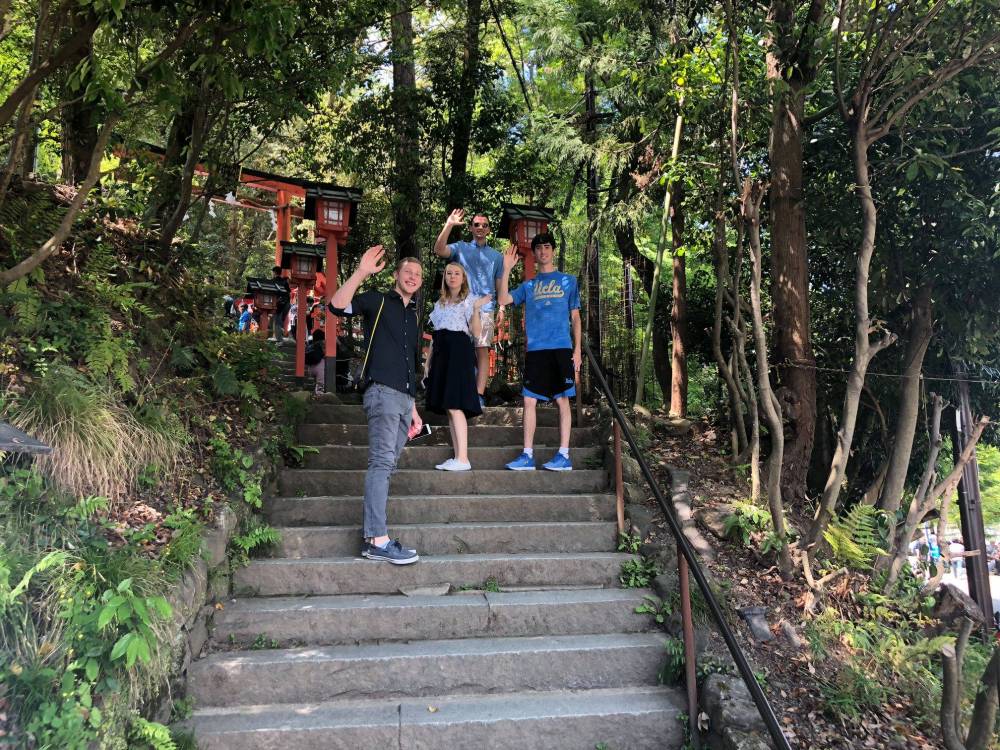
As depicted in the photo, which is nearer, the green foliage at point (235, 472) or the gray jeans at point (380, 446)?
the gray jeans at point (380, 446)

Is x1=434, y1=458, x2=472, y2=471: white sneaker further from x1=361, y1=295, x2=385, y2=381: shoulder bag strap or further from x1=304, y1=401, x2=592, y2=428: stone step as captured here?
x1=361, y1=295, x2=385, y2=381: shoulder bag strap

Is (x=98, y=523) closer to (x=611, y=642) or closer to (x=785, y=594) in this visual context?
(x=611, y=642)

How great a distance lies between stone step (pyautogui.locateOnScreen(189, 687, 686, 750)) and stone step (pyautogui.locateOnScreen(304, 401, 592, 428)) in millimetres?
2705

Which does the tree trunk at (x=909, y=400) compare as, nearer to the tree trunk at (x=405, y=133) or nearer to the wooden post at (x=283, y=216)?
the tree trunk at (x=405, y=133)

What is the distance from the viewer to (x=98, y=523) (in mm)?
2986

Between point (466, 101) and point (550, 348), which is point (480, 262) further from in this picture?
point (466, 101)

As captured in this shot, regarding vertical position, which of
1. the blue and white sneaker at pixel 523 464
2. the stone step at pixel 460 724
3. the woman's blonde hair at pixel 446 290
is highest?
the woman's blonde hair at pixel 446 290

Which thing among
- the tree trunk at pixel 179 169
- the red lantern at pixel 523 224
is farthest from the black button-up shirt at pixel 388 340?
the red lantern at pixel 523 224

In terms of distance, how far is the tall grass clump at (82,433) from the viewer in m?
3.02

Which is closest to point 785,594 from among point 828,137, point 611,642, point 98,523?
point 611,642

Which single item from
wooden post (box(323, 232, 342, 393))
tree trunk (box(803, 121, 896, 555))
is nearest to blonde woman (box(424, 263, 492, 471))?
tree trunk (box(803, 121, 896, 555))

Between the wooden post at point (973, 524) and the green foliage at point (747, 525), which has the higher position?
the green foliage at point (747, 525)

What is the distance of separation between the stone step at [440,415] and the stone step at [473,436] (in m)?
0.16

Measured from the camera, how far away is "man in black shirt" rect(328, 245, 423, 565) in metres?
3.71
